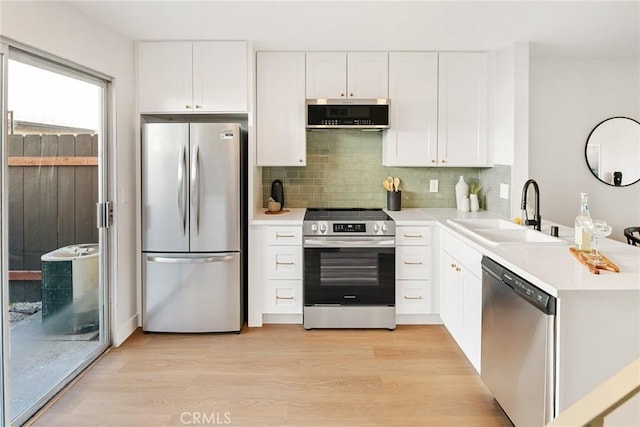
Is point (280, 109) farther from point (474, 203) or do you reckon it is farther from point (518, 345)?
Result: point (518, 345)

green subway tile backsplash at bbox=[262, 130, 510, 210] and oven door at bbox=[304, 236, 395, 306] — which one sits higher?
green subway tile backsplash at bbox=[262, 130, 510, 210]

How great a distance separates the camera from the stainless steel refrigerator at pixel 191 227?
3361 mm

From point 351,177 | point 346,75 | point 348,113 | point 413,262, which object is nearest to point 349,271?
point 413,262

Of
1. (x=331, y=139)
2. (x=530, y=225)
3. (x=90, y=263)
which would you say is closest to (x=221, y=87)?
(x=331, y=139)

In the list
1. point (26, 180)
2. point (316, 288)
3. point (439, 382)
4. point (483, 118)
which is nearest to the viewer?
point (26, 180)

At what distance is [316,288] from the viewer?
11.6 ft

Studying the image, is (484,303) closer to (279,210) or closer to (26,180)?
(279,210)

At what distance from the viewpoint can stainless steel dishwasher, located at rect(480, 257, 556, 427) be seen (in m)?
1.74

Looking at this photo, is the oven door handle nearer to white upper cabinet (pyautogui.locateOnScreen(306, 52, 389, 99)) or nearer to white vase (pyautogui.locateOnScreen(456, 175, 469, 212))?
white vase (pyautogui.locateOnScreen(456, 175, 469, 212))

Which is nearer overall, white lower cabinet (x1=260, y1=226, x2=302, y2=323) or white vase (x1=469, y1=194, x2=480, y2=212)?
white lower cabinet (x1=260, y1=226, x2=302, y2=323)

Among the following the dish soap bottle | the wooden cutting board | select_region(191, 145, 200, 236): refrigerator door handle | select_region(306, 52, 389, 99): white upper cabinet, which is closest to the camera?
the wooden cutting board

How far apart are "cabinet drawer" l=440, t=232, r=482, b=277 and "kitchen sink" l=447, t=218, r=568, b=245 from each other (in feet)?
0.30

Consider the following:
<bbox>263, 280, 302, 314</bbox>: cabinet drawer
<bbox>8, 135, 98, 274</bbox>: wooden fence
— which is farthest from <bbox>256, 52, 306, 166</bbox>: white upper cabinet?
<bbox>8, 135, 98, 274</bbox>: wooden fence

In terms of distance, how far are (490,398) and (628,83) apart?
10.4 ft
